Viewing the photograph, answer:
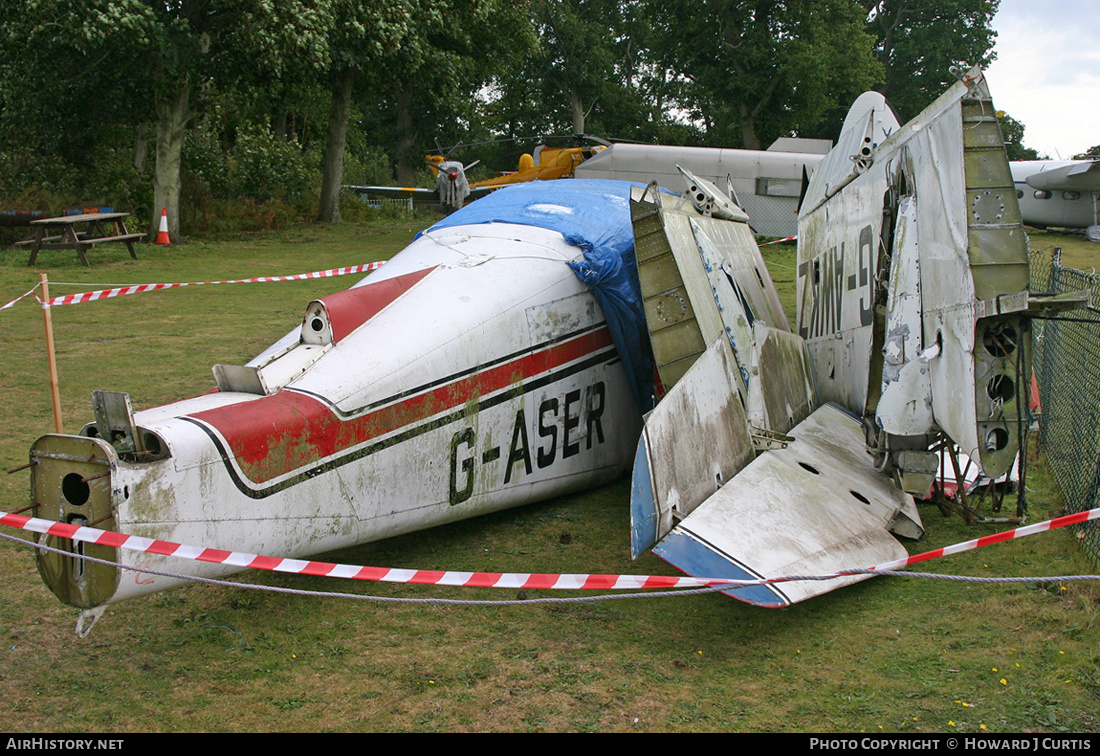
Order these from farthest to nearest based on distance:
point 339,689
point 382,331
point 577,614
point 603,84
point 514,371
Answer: point 603,84 → point 514,371 → point 382,331 → point 577,614 → point 339,689

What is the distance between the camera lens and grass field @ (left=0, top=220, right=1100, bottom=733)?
392 centimetres

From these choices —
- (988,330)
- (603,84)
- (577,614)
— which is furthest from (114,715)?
(603,84)

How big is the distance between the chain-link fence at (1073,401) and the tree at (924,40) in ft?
163

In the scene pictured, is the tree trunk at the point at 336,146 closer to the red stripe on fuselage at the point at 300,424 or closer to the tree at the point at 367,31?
the tree at the point at 367,31

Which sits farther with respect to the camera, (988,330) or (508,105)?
(508,105)

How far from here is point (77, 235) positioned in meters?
18.9

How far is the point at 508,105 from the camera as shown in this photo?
54.6m

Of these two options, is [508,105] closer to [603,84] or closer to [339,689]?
[603,84]

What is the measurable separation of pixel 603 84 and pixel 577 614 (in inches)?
1977

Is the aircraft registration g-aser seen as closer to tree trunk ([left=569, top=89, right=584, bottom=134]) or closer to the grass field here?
the grass field

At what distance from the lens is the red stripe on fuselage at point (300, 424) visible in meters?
4.45

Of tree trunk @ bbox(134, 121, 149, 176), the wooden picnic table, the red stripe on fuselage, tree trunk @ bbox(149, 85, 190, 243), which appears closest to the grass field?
the red stripe on fuselage

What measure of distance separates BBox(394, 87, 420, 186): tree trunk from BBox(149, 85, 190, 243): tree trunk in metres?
27.2

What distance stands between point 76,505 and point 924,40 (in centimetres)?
5924
